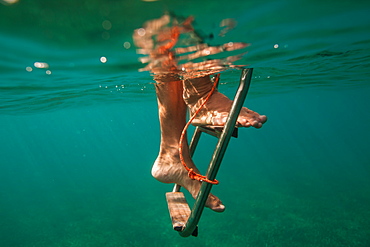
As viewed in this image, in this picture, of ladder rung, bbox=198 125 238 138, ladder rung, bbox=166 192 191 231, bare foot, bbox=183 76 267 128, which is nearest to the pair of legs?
bare foot, bbox=183 76 267 128

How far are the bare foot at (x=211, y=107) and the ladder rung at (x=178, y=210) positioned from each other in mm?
1484

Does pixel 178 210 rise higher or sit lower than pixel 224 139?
lower

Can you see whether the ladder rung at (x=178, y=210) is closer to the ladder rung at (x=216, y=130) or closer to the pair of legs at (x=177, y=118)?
the pair of legs at (x=177, y=118)

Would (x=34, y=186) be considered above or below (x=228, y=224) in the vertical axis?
below

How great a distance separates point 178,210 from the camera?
405 centimetres

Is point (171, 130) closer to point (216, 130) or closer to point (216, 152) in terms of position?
point (216, 130)

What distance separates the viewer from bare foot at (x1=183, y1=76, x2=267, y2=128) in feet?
10.3

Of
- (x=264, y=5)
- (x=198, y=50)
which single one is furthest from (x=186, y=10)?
(x=198, y=50)

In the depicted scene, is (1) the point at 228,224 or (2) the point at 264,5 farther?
(1) the point at 228,224

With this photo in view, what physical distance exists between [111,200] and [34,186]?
1695cm

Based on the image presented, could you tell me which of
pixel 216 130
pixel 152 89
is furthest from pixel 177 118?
pixel 152 89

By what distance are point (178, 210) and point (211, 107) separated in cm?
183

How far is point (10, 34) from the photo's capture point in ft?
15.1

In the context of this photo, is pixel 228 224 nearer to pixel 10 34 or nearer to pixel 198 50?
pixel 198 50
